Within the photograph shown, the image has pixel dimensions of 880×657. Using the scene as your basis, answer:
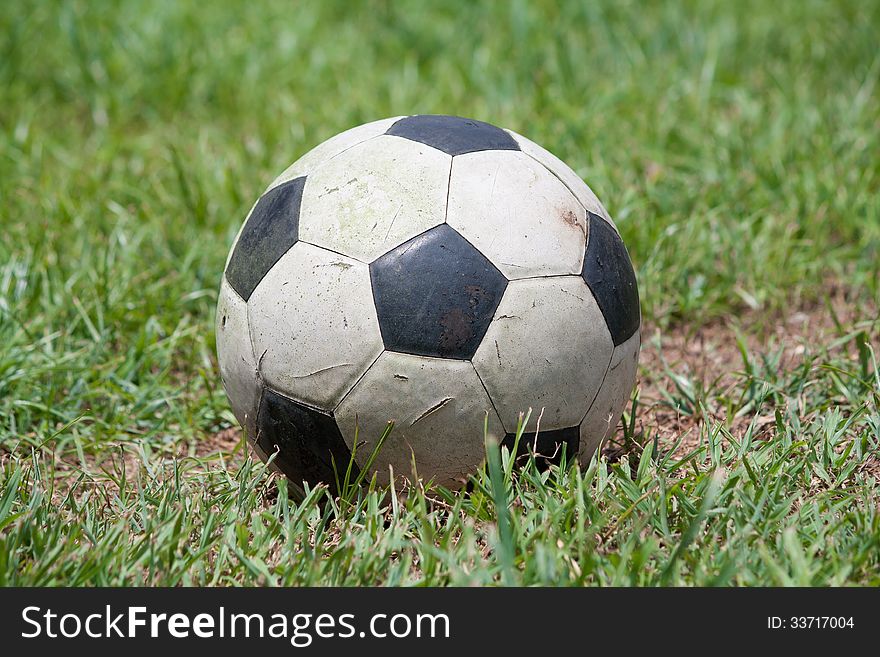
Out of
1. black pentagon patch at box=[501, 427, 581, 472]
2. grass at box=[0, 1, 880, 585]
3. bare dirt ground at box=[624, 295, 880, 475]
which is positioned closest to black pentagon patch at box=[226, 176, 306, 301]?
grass at box=[0, 1, 880, 585]

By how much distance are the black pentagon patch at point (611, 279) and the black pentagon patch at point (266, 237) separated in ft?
2.39

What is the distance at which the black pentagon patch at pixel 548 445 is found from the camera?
247 cm

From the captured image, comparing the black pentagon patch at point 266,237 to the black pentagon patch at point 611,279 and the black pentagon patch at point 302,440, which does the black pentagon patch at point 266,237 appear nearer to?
the black pentagon patch at point 302,440

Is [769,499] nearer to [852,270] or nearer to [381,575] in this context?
[381,575]

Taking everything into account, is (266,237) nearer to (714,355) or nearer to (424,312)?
(424,312)

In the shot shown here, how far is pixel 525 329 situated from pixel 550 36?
3.81 metres

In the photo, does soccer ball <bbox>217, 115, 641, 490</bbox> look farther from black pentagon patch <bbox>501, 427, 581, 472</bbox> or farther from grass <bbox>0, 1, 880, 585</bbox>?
grass <bbox>0, 1, 880, 585</bbox>

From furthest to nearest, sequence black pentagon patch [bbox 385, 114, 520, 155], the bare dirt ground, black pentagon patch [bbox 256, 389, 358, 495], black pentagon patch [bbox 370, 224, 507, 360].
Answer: the bare dirt ground
black pentagon patch [bbox 385, 114, 520, 155]
black pentagon patch [bbox 256, 389, 358, 495]
black pentagon patch [bbox 370, 224, 507, 360]

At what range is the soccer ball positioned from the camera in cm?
235

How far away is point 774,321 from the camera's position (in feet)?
12.5

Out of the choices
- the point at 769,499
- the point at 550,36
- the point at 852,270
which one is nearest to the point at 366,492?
the point at 769,499

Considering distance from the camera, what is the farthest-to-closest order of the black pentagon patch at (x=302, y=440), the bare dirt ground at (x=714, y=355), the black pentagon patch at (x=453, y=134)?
the bare dirt ground at (x=714, y=355) < the black pentagon patch at (x=453, y=134) < the black pentagon patch at (x=302, y=440)

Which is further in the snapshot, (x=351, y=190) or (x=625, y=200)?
(x=625, y=200)

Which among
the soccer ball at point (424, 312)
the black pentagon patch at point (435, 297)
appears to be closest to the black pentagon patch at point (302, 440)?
the soccer ball at point (424, 312)
